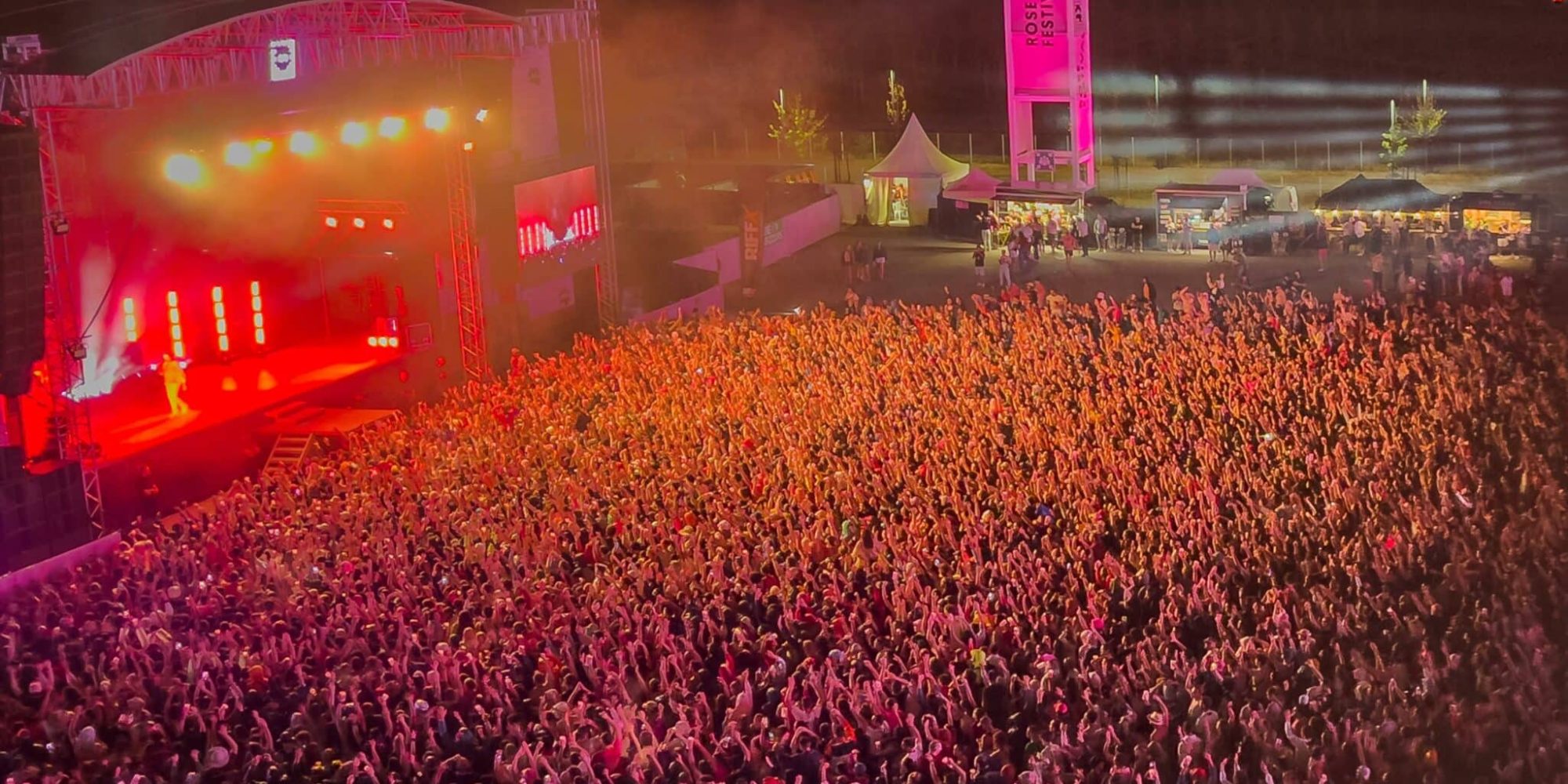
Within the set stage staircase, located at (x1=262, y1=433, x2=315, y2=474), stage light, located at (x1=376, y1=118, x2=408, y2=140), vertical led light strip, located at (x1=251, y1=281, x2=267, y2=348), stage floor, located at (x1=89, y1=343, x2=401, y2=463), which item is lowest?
stage staircase, located at (x1=262, y1=433, x2=315, y2=474)

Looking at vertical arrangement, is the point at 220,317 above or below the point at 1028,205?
below

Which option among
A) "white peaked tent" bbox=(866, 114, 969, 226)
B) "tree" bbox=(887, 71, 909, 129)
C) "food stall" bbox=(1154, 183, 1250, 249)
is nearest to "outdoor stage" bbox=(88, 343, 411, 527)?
"white peaked tent" bbox=(866, 114, 969, 226)

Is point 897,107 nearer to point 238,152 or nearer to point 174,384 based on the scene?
point 238,152

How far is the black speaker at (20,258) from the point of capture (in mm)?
10695

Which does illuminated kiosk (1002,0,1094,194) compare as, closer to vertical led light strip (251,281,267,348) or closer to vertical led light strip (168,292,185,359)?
vertical led light strip (251,281,267,348)

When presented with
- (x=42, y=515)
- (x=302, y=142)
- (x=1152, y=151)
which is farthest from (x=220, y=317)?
(x=1152, y=151)

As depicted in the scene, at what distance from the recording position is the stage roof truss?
465 inches

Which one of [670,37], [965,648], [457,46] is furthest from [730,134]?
[965,648]

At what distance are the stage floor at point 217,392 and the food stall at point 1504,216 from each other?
1464 centimetres

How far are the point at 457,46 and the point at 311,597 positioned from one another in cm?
945

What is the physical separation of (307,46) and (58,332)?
416 centimetres

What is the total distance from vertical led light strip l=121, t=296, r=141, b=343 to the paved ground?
8599mm

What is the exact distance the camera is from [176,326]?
16.5 m

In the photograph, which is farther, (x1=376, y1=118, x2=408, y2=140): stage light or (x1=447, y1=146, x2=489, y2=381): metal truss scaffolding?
(x1=447, y1=146, x2=489, y2=381): metal truss scaffolding
